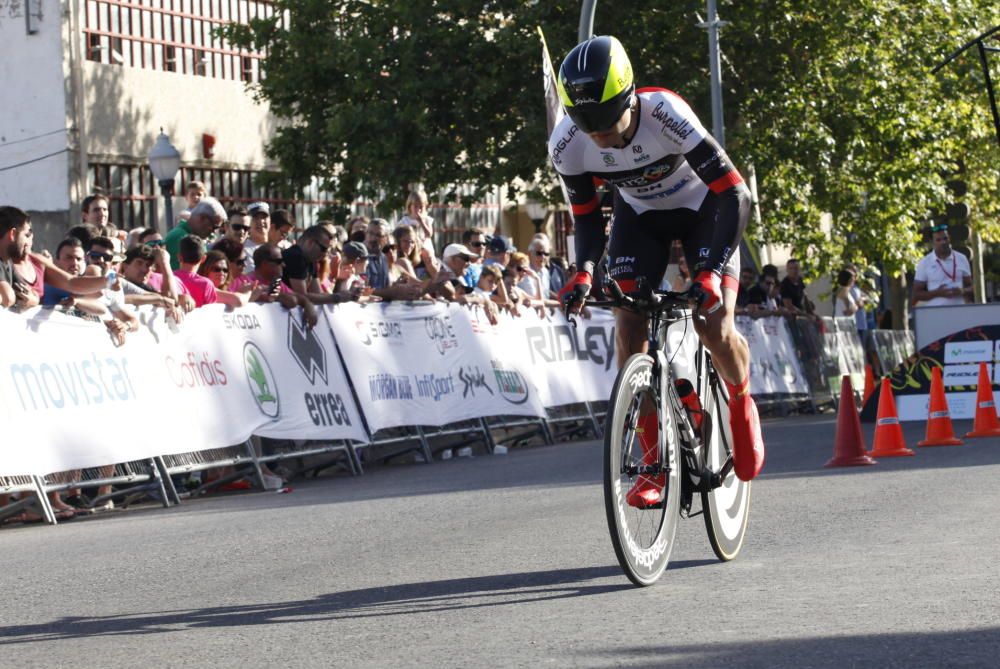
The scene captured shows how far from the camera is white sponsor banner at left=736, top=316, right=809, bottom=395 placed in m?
25.0

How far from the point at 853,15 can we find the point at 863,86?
1.30 meters

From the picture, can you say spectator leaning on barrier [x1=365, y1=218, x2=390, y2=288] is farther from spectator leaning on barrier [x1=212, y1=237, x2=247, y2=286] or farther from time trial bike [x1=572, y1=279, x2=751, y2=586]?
time trial bike [x1=572, y1=279, x2=751, y2=586]

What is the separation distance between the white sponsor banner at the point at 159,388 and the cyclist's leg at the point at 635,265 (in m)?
5.25

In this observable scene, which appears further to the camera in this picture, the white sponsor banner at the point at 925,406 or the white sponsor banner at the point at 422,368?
the white sponsor banner at the point at 925,406

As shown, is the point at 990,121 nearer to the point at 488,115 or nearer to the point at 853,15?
the point at 853,15

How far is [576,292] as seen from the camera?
24.4 feet

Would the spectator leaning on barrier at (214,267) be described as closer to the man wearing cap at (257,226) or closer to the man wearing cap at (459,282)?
the man wearing cap at (257,226)

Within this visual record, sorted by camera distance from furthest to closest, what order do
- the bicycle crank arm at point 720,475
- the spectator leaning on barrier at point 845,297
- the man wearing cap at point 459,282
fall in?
the spectator leaning on barrier at point 845,297 < the man wearing cap at point 459,282 < the bicycle crank arm at point 720,475

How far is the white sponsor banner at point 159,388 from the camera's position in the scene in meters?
12.2

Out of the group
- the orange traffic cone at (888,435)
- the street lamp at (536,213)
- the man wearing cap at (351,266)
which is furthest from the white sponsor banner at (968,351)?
the street lamp at (536,213)

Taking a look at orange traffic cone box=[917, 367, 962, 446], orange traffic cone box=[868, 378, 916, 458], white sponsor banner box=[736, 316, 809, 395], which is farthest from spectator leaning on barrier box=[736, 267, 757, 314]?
orange traffic cone box=[868, 378, 916, 458]

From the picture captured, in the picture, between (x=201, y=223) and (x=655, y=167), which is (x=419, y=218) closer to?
(x=201, y=223)

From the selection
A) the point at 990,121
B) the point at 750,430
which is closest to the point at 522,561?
the point at 750,430

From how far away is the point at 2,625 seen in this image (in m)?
7.12
